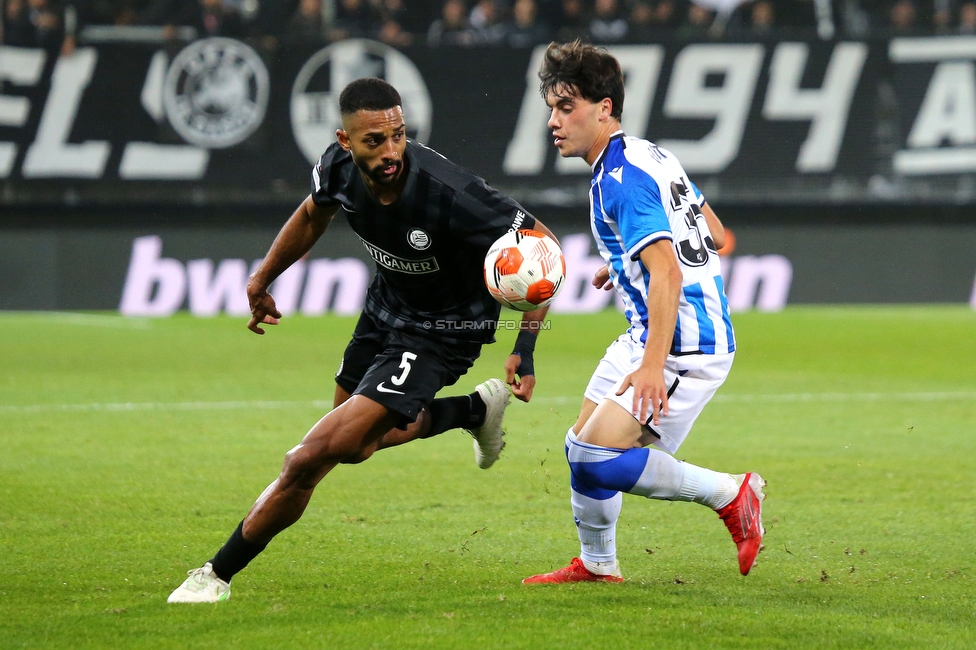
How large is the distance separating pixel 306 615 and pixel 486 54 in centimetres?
1564

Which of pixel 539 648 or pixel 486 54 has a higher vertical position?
pixel 486 54

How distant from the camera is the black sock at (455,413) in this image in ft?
18.9

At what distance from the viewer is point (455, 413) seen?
5.80 m

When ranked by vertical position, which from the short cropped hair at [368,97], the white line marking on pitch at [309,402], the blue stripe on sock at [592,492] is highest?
the short cropped hair at [368,97]

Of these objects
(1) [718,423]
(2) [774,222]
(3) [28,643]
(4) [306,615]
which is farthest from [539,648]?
(2) [774,222]

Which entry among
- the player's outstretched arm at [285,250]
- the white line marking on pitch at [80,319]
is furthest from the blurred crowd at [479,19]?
the player's outstretched arm at [285,250]

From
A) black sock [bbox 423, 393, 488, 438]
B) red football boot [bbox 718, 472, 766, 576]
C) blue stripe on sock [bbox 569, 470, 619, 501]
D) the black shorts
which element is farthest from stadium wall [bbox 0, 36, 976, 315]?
red football boot [bbox 718, 472, 766, 576]

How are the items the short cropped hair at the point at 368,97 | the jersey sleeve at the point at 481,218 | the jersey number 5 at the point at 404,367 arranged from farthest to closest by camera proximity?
the jersey sleeve at the point at 481,218
the jersey number 5 at the point at 404,367
the short cropped hair at the point at 368,97

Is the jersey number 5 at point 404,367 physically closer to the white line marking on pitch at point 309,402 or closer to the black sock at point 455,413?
the black sock at point 455,413

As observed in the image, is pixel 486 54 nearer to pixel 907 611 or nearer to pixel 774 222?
pixel 774 222

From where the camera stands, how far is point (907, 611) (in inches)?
175

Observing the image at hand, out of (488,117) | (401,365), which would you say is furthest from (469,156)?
(401,365)

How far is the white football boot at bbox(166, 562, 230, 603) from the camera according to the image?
4.42 meters

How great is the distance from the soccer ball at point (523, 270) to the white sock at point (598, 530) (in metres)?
0.75
